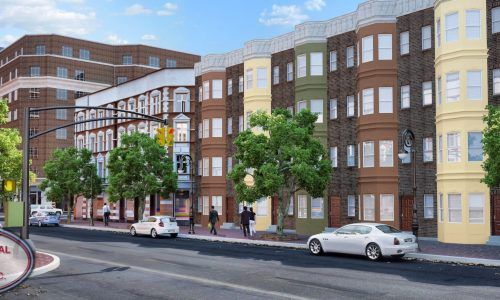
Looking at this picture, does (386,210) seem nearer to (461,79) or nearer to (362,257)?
(461,79)

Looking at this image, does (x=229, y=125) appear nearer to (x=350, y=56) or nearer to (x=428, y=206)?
(x=350, y=56)

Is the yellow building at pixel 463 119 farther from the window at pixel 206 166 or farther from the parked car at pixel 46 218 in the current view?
the parked car at pixel 46 218

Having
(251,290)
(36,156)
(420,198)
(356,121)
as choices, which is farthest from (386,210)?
(36,156)

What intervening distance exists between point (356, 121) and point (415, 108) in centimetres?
472

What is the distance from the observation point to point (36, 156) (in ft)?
318

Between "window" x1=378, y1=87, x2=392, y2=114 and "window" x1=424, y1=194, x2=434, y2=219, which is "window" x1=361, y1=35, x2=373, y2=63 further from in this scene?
"window" x1=424, y1=194, x2=434, y2=219

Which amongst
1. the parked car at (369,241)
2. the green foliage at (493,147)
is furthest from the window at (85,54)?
the green foliage at (493,147)

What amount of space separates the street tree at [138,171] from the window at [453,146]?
945 inches

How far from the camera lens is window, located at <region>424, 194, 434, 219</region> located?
114 feet

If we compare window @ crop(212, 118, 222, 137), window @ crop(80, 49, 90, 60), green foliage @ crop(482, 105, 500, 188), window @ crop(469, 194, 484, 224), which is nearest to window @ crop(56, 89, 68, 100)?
window @ crop(80, 49, 90, 60)

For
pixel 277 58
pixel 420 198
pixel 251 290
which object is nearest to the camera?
pixel 251 290

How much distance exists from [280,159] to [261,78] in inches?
552

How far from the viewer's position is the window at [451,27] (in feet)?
107

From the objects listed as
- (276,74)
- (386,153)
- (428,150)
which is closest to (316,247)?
(428,150)
